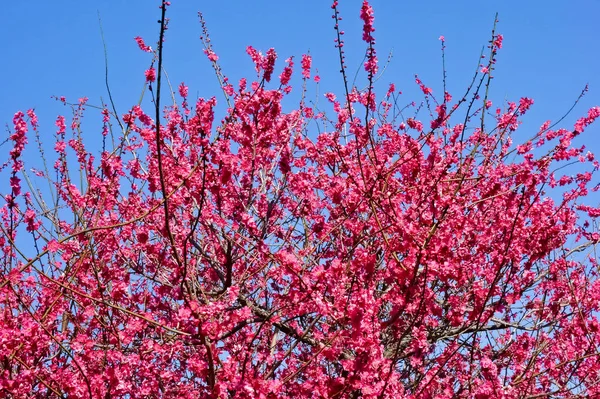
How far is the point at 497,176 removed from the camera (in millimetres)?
7230

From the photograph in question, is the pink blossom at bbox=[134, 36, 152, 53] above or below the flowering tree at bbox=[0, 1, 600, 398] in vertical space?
above

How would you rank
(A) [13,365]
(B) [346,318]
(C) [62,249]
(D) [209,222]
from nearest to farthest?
(B) [346,318] → (A) [13,365] → (C) [62,249] → (D) [209,222]

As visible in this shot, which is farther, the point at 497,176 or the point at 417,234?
the point at 497,176

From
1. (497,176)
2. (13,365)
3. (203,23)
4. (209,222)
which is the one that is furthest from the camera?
(497,176)

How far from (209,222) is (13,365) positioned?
234 cm

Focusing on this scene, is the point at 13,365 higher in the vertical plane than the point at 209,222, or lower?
lower

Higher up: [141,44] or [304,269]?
[141,44]

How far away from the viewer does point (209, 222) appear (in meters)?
6.21

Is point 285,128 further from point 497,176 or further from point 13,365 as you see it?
point 13,365

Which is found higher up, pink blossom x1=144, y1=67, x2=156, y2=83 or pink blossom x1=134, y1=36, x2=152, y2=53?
pink blossom x1=134, y1=36, x2=152, y2=53

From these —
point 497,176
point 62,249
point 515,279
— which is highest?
point 497,176

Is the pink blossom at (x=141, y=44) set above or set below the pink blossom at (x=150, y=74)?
above

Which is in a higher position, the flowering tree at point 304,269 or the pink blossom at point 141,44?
the pink blossom at point 141,44

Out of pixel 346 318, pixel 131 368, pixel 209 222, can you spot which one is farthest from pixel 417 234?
pixel 131 368
